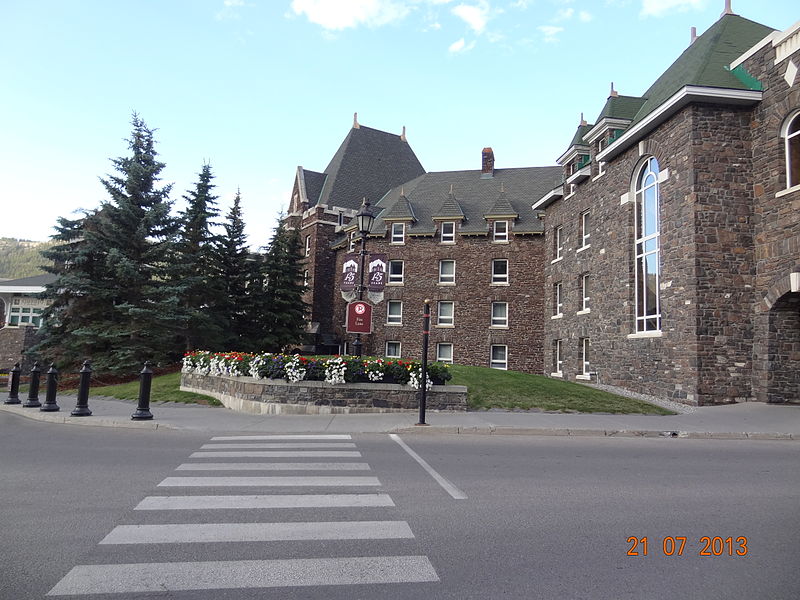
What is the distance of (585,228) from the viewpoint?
24734mm

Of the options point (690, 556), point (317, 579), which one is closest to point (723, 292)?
point (690, 556)

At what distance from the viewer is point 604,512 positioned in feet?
17.4

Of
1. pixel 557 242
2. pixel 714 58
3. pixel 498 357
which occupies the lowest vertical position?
pixel 498 357

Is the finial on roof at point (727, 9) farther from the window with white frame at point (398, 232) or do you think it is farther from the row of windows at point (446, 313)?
the window with white frame at point (398, 232)

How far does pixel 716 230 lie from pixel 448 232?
2054 cm

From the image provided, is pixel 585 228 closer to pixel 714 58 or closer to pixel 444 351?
pixel 714 58

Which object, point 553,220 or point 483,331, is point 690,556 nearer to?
point 553,220

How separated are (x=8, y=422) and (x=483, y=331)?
2542cm

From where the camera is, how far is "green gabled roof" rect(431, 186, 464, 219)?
34969mm

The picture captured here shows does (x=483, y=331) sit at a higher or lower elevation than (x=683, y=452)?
higher

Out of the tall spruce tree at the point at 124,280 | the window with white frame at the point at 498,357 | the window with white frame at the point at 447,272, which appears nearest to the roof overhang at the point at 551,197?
the window with white frame at the point at 447,272

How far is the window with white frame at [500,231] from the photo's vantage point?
112 ft
